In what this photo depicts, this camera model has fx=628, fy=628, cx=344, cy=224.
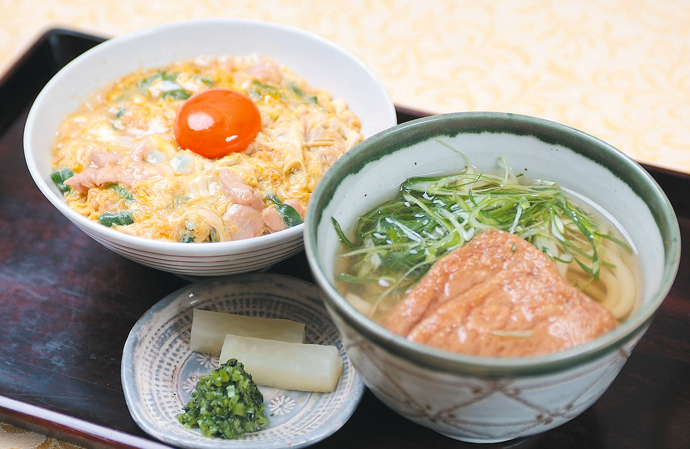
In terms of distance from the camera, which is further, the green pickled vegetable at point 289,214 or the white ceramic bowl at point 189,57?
the green pickled vegetable at point 289,214

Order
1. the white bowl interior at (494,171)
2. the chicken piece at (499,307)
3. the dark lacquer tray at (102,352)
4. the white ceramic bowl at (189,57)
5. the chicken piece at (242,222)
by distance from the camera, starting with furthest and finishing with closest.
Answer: the chicken piece at (242,222) < the white ceramic bowl at (189,57) < the dark lacquer tray at (102,352) < the white bowl interior at (494,171) < the chicken piece at (499,307)

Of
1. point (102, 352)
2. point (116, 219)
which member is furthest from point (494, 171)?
point (102, 352)

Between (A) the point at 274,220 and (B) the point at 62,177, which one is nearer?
(A) the point at 274,220

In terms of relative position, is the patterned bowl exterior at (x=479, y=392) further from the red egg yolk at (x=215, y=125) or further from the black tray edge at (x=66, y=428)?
the red egg yolk at (x=215, y=125)

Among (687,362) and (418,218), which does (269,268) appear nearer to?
(418,218)

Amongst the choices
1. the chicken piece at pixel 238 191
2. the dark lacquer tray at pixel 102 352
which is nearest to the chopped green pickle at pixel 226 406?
A: the dark lacquer tray at pixel 102 352

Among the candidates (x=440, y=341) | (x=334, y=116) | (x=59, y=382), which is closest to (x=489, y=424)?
(x=440, y=341)

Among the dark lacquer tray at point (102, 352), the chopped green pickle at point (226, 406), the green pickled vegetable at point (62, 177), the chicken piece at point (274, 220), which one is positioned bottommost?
the dark lacquer tray at point (102, 352)

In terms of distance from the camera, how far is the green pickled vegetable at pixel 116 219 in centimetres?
202

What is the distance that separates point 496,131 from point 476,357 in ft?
2.62

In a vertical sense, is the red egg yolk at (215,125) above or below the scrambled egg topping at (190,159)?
above

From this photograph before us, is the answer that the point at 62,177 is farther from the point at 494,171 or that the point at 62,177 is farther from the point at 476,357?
the point at 476,357

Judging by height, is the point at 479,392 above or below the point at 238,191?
above

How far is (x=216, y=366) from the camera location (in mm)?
1886
